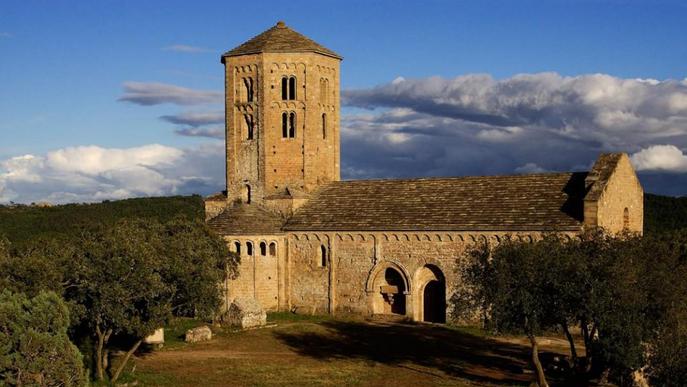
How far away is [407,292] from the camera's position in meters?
43.0

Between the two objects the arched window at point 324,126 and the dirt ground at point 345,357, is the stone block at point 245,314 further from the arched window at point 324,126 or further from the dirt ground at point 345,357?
the arched window at point 324,126

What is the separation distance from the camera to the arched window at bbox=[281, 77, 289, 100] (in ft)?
162

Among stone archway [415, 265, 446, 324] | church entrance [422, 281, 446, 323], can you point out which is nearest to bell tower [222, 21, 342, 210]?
stone archway [415, 265, 446, 324]

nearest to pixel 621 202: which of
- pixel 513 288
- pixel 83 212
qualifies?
pixel 513 288

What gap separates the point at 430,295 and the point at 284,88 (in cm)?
1522

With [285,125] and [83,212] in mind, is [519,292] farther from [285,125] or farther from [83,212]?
[83,212]

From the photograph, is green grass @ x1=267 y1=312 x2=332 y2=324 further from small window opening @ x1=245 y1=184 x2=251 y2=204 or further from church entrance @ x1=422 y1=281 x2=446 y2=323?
small window opening @ x1=245 y1=184 x2=251 y2=204

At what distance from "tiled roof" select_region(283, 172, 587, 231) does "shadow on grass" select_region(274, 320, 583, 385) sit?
17.3 feet

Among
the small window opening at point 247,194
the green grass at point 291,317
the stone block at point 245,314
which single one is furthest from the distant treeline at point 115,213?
Result: the stone block at point 245,314

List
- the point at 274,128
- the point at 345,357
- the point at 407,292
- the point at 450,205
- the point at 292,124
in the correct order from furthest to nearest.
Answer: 1. the point at 292,124
2. the point at 274,128
3. the point at 407,292
4. the point at 450,205
5. the point at 345,357

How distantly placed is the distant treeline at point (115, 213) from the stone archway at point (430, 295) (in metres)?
27.0

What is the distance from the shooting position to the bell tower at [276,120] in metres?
48.8

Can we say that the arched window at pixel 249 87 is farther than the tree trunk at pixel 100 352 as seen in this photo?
Yes

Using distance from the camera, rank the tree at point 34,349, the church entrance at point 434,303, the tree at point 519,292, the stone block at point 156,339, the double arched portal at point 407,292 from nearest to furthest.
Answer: the tree at point 34,349 → the tree at point 519,292 → the stone block at point 156,339 → the double arched portal at point 407,292 → the church entrance at point 434,303
